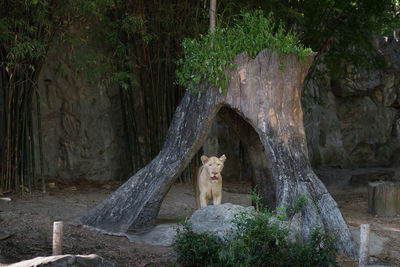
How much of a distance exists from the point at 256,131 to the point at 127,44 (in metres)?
4.20

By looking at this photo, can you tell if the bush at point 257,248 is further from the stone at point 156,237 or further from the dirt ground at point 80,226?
the stone at point 156,237

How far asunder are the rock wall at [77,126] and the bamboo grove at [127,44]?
1.17ft

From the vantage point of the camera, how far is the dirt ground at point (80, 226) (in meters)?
4.53

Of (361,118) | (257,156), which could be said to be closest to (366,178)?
(361,118)

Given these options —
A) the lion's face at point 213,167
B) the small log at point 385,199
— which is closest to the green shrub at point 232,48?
the lion's face at point 213,167

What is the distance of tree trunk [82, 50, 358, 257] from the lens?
528 cm

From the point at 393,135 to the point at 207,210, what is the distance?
38.3ft

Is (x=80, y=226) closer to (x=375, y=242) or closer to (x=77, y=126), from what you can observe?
(x=375, y=242)

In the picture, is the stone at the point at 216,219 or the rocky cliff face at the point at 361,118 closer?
the stone at the point at 216,219

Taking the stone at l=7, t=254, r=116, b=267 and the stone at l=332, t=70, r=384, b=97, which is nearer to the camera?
the stone at l=7, t=254, r=116, b=267

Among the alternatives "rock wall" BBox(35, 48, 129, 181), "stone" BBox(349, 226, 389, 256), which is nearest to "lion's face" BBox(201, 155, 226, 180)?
"stone" BBox(349, 226, 389, 256)

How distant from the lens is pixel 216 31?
225 inches

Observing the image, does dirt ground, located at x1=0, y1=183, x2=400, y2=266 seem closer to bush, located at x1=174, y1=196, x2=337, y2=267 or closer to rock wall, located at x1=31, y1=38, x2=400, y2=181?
bush, located at x1=174, y1=196, x2=337, y2=267

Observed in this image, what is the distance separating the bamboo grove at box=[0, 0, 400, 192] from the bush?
3.40 metres
